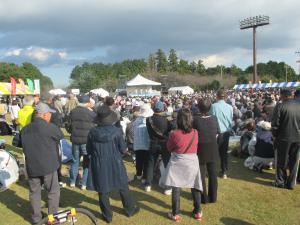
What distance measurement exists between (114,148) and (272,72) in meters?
97.6

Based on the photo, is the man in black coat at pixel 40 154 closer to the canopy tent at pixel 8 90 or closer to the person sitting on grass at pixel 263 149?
the person sitting on grass at pixel 263 149

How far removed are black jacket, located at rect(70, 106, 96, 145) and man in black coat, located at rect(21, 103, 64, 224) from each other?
144 centimetres

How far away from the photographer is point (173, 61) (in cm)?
10475

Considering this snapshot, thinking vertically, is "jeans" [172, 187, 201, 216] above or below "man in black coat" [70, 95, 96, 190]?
below

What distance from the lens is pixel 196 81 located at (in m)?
85.8

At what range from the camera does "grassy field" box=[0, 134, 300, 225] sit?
5.25m

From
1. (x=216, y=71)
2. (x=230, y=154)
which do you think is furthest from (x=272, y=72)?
(x=230, y=154)

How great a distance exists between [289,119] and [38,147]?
4094 mm

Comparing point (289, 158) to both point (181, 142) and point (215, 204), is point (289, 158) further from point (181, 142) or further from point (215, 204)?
point (181, 142)

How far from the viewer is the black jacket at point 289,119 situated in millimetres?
6176

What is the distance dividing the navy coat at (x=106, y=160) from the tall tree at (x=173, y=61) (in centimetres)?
9929

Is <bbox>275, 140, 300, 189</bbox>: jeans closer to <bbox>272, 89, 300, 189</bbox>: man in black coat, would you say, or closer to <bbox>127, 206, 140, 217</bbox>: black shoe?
<bbox>272, 89, 300, 189</bbox>: man in black coat

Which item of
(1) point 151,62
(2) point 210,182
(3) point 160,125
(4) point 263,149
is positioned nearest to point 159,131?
(3) point 160,125

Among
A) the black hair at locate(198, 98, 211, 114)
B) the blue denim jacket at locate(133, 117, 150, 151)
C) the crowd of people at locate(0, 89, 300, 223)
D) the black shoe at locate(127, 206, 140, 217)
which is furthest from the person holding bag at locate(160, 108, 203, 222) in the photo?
the blue denim jacket at locate(133, 117, 150, 151)
